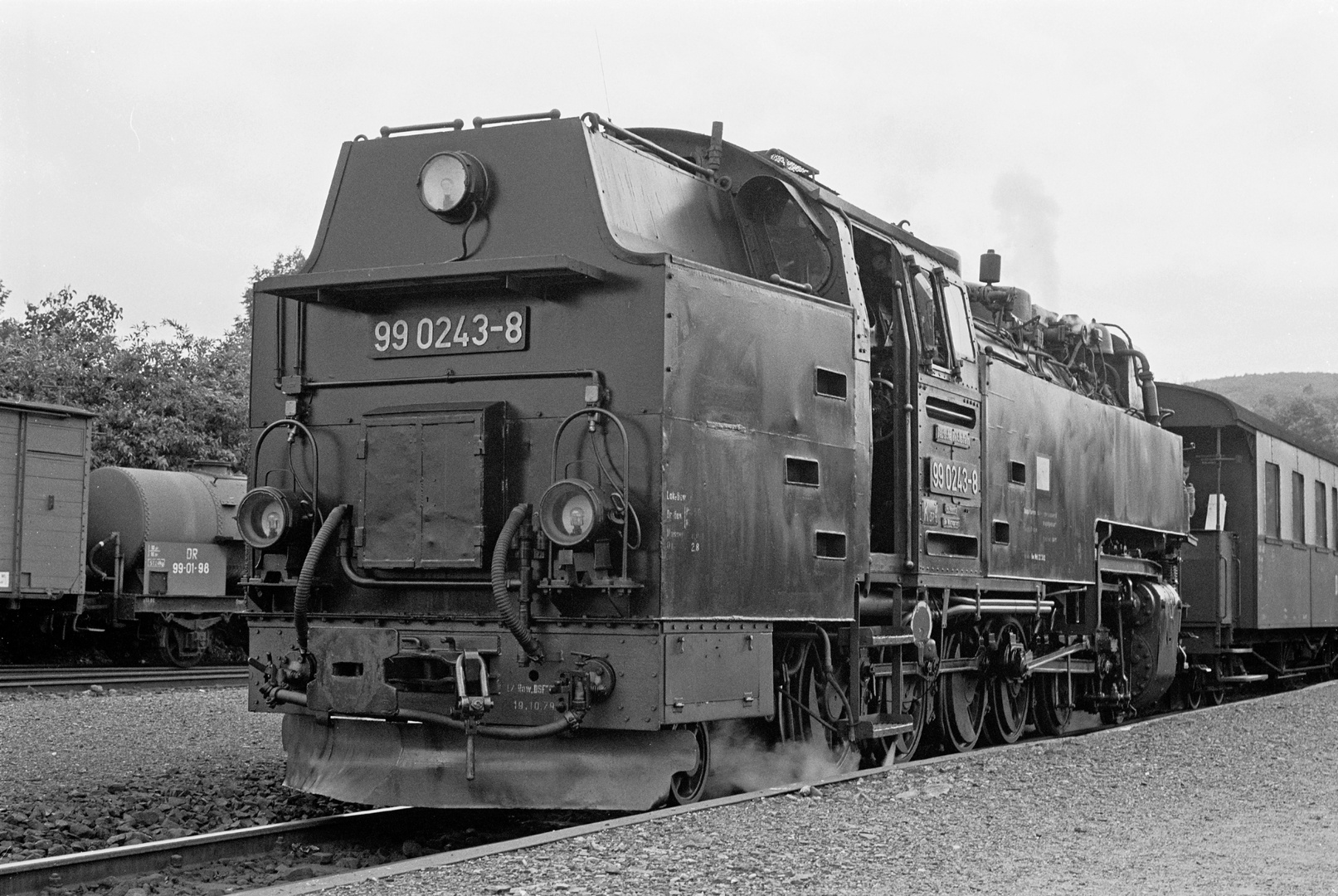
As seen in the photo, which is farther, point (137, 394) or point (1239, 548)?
point (137, 394)

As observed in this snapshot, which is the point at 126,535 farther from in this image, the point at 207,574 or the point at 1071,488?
the point at 1071,488

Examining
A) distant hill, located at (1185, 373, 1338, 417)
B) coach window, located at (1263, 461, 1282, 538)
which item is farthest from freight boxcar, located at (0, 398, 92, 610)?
distant hill, located at (1185, 373, 1338, 417)

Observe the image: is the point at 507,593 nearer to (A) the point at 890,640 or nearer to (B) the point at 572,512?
(B) the point at 572,512

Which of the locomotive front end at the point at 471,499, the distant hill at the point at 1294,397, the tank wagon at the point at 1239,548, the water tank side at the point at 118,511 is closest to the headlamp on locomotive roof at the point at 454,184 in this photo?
the locomotive front end at the point at 471,499

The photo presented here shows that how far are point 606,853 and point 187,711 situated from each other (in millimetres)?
8146

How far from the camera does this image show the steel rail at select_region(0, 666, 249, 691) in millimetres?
15516

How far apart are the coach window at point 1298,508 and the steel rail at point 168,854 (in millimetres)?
14526

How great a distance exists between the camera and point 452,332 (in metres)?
7.20

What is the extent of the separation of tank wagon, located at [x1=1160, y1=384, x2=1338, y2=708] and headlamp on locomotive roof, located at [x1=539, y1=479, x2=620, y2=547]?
1044cm

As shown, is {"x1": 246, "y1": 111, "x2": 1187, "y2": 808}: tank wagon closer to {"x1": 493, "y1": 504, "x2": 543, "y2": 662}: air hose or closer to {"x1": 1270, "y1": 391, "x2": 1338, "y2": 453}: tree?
{"x1": 493, "y1": 504, "x2": 543, "y2": 662}: air hose

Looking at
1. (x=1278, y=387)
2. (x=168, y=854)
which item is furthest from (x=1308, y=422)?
(x=168, y=854)

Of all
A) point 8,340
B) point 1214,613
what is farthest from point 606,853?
point 8,340

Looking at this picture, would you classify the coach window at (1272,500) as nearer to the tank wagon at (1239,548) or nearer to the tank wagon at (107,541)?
the tank wagon at (1239,548)

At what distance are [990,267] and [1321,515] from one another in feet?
35.9
